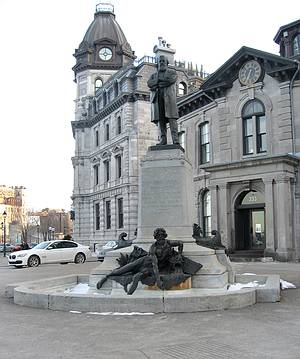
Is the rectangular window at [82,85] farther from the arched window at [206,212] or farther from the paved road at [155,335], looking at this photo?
the paved road at [155,335]

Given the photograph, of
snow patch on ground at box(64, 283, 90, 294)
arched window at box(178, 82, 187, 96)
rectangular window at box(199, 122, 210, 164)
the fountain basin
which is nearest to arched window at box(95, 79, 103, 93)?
arched window at box(178, 82, 187, 96)

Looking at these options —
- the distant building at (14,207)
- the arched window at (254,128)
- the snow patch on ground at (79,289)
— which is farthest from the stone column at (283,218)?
the distant building at (14,207)

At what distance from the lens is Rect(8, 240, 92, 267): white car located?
27642mm

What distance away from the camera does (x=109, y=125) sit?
5369 centimetres

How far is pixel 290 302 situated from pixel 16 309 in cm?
548

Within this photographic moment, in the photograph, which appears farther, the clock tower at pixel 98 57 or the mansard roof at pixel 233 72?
the clock tower at pixel 98 57

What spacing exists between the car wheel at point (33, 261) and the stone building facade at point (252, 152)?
10670mm

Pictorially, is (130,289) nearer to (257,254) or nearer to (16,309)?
(16,309)

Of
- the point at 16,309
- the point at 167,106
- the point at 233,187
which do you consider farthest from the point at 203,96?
the point at 16,309

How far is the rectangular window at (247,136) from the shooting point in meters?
30.9

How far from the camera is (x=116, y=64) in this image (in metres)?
58.5

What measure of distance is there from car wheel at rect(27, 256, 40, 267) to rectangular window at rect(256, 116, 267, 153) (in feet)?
46.8

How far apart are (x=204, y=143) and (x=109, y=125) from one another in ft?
68.2

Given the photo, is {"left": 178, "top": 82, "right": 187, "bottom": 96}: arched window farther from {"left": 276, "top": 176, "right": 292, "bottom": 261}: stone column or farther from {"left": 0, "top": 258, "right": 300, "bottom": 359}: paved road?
{"left": 0, "top": 258, "right": 300, "bottom": 359}: paved road
